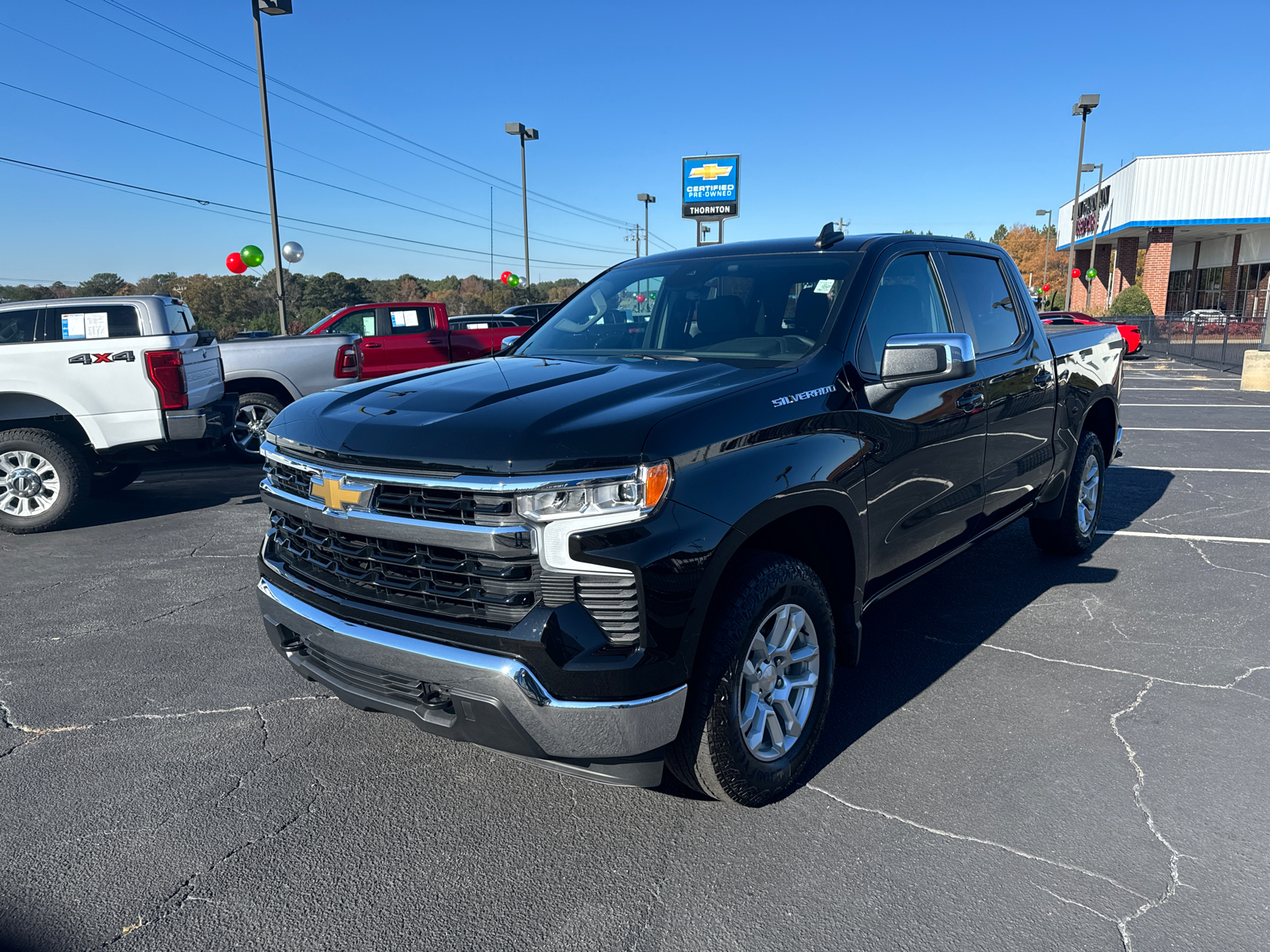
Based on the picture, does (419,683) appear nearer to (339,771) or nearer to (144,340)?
(339,771)

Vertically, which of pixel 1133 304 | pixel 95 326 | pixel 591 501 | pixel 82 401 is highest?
pixel 1133 304

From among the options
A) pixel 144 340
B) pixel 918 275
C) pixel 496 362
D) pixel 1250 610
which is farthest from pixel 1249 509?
pixel 144 340

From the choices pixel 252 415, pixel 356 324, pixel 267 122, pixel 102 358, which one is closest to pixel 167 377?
pixel 102 358

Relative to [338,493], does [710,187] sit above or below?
above

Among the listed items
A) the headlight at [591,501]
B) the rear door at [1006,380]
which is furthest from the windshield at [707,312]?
the headlight at [591,501]

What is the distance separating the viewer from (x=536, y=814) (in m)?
3.05

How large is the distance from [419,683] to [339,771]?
98cm

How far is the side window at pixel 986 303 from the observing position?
14.4 ft

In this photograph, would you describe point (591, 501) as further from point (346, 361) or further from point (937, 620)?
point (346, 361)

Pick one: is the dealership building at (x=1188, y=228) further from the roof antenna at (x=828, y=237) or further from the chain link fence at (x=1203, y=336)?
the roof antenna at (x=828, y=237)

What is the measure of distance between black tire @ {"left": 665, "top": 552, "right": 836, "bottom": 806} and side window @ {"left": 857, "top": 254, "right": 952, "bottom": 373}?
3.32 feet

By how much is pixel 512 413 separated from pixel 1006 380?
114 inches

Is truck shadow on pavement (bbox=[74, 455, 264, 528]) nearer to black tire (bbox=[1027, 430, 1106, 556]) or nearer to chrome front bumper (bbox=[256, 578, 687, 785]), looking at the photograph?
chrome front bumper (bbox=[256, 578, 687, 785])

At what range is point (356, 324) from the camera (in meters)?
13.8
